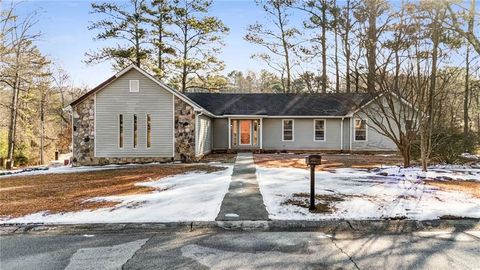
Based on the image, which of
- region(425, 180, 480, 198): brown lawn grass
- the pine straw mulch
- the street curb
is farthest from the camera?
region(425, 180, 480, 198): brown lawn grass

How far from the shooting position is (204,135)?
59.9 ft

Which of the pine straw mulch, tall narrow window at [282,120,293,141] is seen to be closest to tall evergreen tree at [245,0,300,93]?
tall narrow window at [282,120,293,141]

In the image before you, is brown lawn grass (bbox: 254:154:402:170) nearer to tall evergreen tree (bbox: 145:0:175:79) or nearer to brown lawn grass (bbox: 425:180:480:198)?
brown lawn grass (bbox: 425:180:480:198)

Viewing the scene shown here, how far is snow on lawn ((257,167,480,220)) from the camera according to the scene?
6.19 metres

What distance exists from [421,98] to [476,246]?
715 cm

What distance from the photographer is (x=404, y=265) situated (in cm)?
408

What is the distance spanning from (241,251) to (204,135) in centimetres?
1391

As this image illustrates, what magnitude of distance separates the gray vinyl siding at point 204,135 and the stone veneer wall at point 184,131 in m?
0.34

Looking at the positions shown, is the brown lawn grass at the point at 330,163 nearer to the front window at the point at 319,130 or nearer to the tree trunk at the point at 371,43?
the tree trunk at the point at 371,43

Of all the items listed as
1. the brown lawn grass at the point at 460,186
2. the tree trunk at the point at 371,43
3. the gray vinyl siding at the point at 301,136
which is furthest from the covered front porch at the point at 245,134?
the brown lawn grass at the point at 460,186

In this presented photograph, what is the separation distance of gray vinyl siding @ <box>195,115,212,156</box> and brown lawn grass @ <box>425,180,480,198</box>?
9.94 meters

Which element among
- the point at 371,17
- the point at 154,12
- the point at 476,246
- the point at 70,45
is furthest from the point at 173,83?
the point at 476,246

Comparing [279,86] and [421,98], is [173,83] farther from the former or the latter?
[421,98]

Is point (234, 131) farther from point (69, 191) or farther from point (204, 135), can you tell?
point (69, 191)
